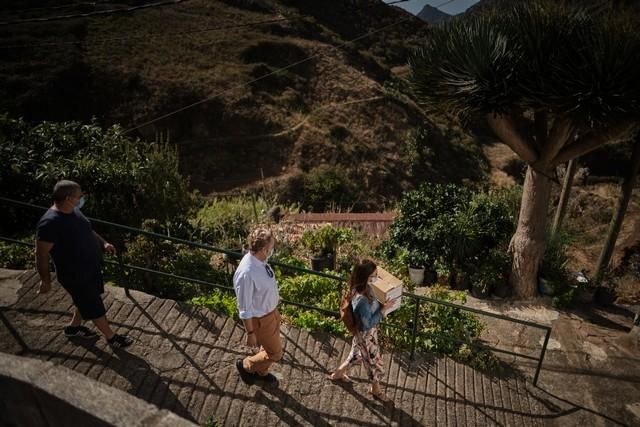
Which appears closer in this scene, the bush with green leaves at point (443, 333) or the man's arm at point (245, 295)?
the man's arm at point (245, 295)

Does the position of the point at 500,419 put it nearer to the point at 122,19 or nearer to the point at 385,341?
the point at 385,341

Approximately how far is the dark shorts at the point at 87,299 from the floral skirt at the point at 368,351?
228 cm

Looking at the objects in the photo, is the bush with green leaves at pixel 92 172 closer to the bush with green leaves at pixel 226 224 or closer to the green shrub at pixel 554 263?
the bush with green leaves at pixel 226 224

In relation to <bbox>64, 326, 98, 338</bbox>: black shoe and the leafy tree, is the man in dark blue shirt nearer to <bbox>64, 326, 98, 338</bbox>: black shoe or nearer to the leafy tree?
<bbox>64, 326, 98, 338</bbox>: black shoe

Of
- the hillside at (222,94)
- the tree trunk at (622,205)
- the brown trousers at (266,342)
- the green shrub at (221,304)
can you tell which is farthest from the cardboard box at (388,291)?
the hillside at (222,94)

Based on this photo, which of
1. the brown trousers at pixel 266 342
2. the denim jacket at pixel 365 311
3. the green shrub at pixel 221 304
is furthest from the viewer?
A: the green shrub at pixel 221 304

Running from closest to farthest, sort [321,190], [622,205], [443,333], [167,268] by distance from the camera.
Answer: [443,333] < [167,268] < [622,205] < [321,190]

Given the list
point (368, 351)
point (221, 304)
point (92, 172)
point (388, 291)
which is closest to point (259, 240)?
point (388, 291)

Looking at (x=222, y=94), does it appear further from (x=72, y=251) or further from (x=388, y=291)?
(x=388, y=291)

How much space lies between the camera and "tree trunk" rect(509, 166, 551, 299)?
22.5 feet

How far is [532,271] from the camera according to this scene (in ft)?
23.5

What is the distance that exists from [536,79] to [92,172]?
23.0 feet

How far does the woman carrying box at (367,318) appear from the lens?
11.2ft

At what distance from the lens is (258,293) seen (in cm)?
323
